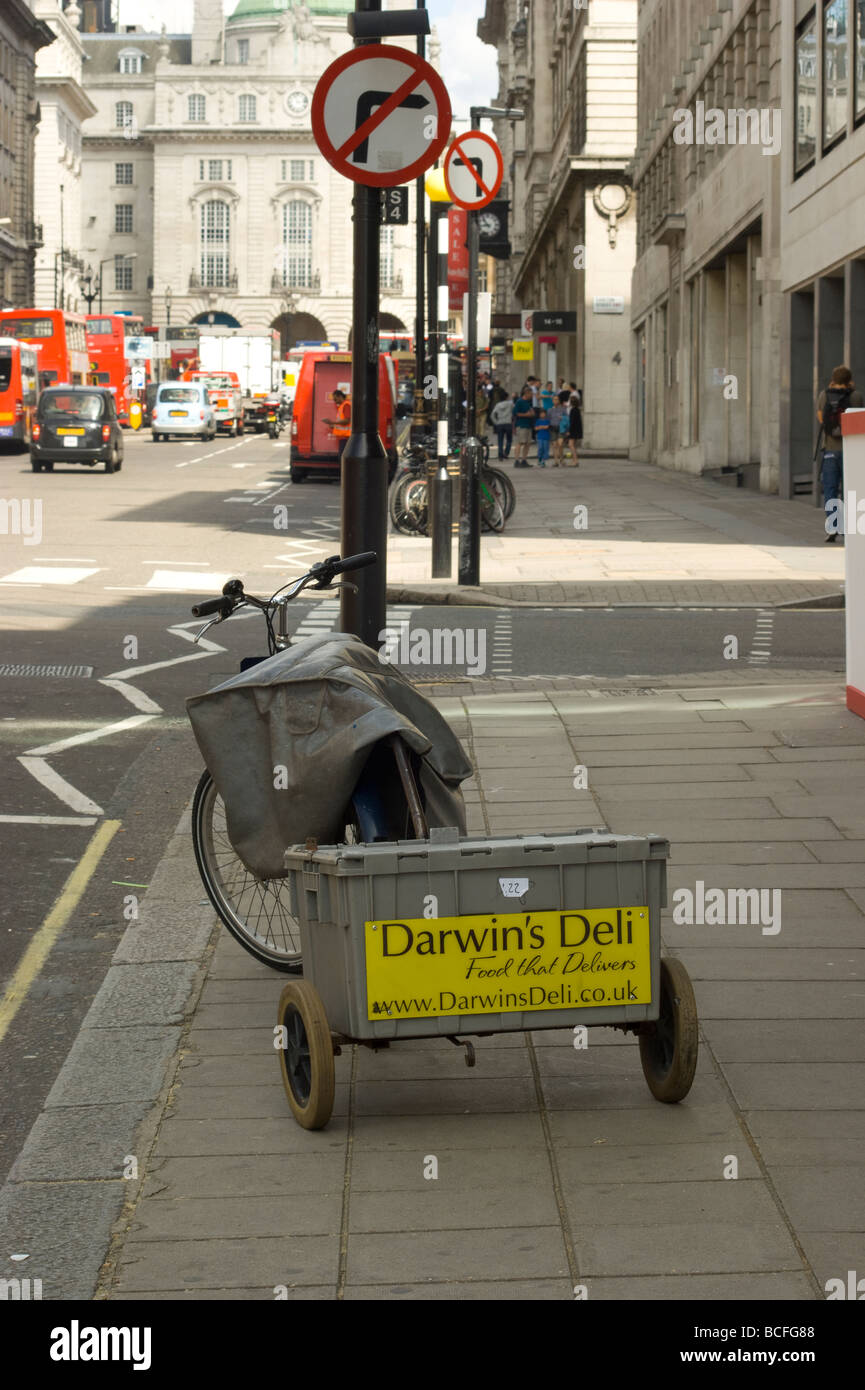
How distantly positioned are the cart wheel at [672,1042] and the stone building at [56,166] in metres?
112

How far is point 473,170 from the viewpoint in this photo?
16.7 m

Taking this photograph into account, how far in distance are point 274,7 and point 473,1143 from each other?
155370 mm

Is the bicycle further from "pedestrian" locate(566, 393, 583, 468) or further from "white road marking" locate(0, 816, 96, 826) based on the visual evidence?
"pedestrian" locate(566, 393, 583, 468)

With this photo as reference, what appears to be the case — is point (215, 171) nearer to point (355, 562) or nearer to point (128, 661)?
point (128, 661)

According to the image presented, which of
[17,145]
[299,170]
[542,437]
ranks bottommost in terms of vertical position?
[542,437]

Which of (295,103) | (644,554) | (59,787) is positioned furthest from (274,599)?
(295,103)

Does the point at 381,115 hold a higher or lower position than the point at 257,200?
lower

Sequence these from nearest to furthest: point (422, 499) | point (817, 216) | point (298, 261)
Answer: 1. point (422, 499)
2. point (817, 216)
3. point (298, 261)

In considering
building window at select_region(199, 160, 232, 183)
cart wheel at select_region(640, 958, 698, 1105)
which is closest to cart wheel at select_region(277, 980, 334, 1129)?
cart wheel at select_region(640, 958, 698, 1105)

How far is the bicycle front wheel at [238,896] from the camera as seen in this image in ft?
17.9

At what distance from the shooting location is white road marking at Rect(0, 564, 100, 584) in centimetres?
1839

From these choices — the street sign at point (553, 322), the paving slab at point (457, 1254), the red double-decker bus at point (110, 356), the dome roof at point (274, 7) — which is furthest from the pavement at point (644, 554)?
A: the dome roof at point (274, 7)

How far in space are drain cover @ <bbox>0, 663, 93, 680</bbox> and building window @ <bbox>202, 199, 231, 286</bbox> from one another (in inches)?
5362
